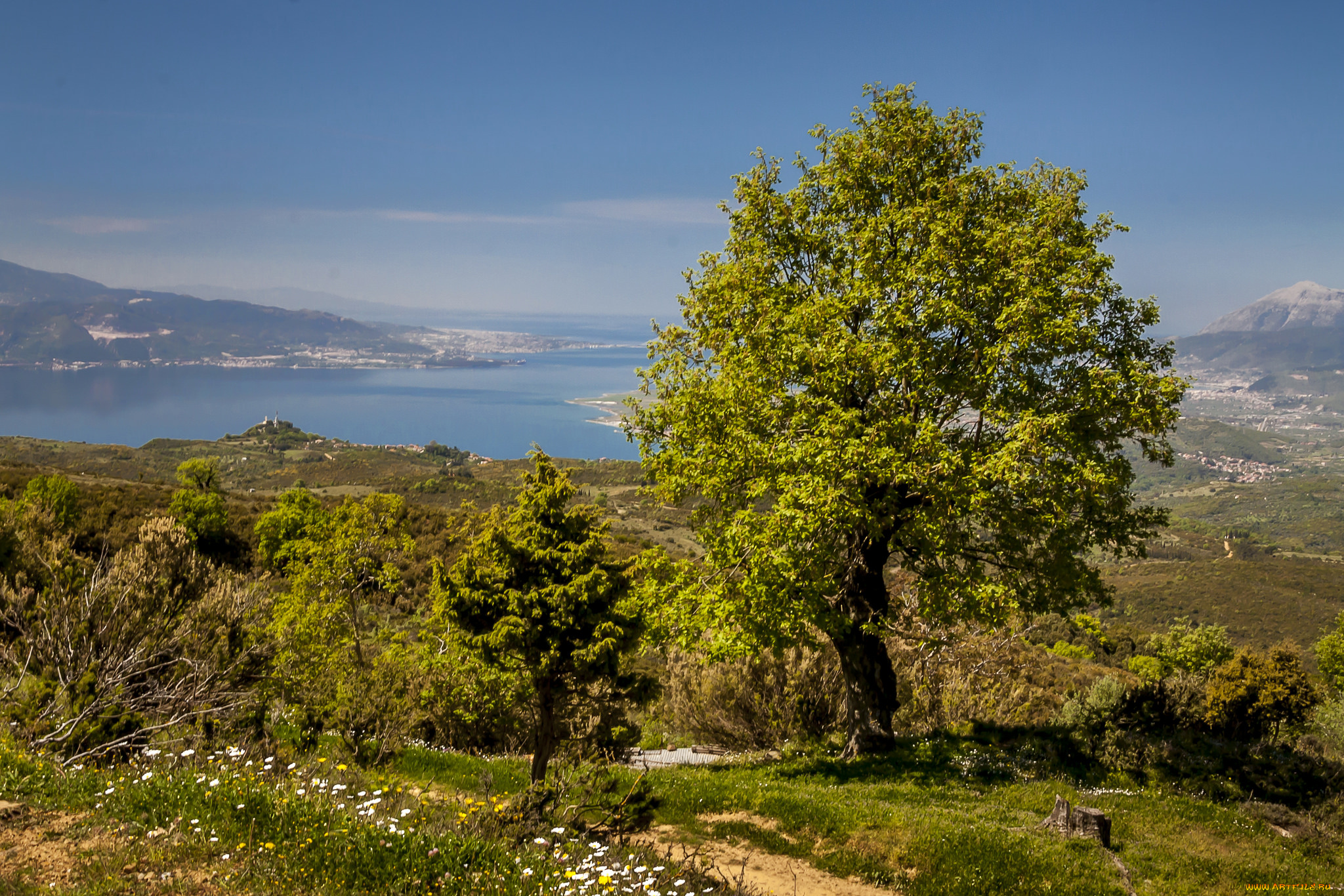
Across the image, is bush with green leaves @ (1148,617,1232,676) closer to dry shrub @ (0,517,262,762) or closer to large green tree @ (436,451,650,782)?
large green tree @ (436,451,650,782)

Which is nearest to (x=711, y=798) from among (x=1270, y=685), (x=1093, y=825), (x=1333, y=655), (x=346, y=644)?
(x=1093, y=825)

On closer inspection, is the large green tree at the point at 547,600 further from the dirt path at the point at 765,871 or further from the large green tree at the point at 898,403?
the dirt path at the point at 765,871

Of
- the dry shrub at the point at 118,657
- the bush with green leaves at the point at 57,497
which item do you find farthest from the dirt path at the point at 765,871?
the bush with green leaves at the point at 57,497

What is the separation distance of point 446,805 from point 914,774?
6.45 meters

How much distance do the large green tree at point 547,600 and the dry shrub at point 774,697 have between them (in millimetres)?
4161

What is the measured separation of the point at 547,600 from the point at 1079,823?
647cm

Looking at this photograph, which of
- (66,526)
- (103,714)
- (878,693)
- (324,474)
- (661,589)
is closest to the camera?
(103,714)

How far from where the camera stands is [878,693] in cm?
1100

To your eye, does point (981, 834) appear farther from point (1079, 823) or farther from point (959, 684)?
point (959, 684)

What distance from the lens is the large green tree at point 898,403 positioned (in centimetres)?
841

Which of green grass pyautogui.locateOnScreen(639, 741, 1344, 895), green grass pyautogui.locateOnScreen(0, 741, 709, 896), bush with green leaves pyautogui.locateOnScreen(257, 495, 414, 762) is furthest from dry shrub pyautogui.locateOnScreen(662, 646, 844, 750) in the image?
green grass pyautogui.locateOnScreen(0, 741, 709, 896)

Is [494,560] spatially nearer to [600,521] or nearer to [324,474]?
[600,521]

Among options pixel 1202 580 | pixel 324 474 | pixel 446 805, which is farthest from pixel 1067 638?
pixel 324 474

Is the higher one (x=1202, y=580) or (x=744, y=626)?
(x=744, y=626)
